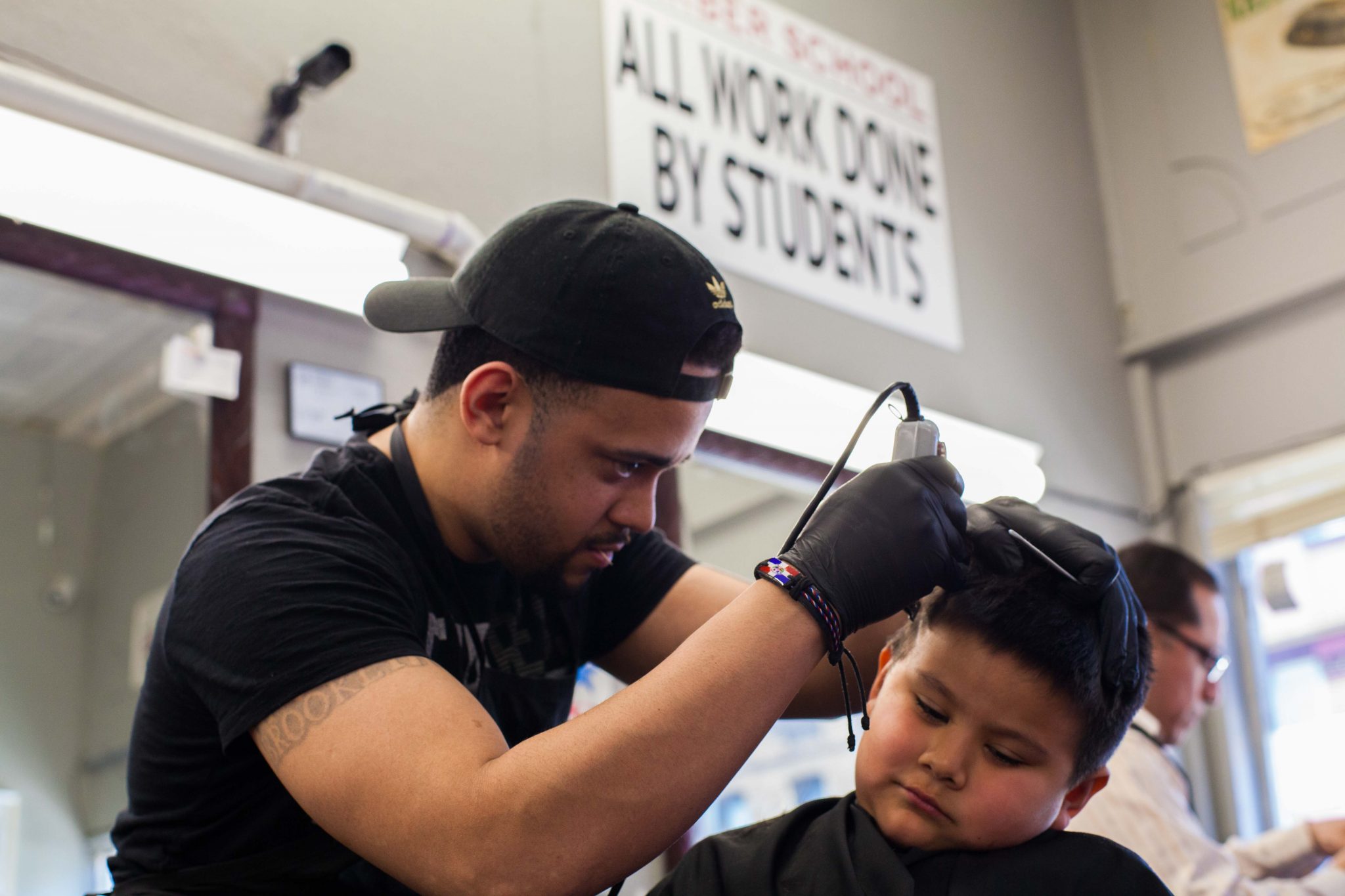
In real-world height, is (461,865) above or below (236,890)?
above

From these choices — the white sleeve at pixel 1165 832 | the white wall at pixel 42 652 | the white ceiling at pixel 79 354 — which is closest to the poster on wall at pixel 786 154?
the white ceiling at pixel 79 354

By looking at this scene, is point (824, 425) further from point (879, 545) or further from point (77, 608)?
point (879, 545)

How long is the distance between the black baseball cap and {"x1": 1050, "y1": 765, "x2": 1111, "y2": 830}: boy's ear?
65 cm

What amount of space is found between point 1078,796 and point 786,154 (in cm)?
248

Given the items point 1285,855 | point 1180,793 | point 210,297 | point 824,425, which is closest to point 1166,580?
point 1180,793

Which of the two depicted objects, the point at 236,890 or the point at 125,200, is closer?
the point at 236,890

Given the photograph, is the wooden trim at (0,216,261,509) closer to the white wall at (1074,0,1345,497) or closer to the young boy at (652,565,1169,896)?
the young boy at (652,565,1169,896)

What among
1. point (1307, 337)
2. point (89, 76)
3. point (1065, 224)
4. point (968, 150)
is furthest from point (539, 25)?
point (1307, 337)

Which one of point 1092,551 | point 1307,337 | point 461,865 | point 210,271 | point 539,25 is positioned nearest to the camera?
point 461,865

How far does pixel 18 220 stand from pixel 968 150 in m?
3.07

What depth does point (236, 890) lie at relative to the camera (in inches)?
54.4

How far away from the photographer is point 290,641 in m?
1.28

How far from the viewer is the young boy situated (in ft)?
4.73

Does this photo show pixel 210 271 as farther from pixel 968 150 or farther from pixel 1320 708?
pixel 1320 708
